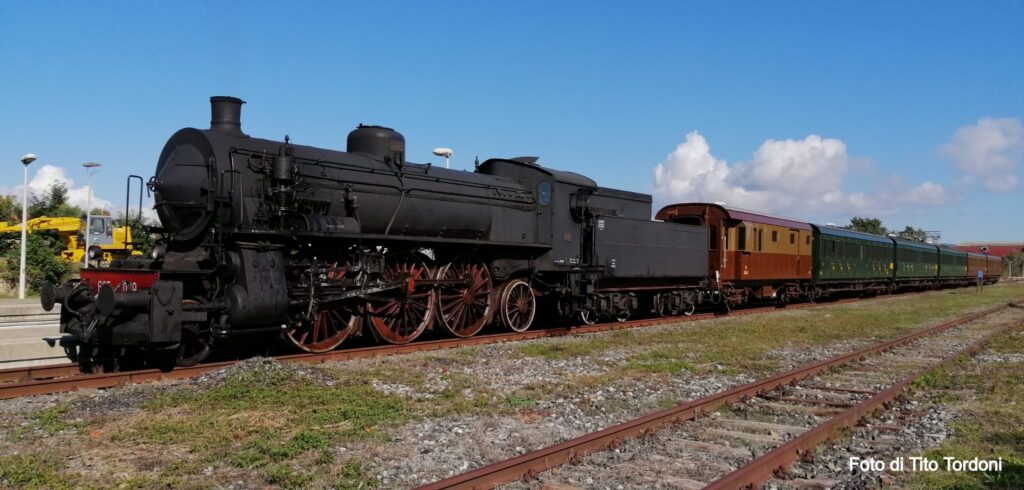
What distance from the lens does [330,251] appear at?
11.6m

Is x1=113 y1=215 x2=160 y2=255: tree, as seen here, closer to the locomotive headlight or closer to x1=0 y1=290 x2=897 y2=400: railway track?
the locomotive headlight

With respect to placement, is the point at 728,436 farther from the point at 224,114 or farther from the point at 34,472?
the point at 224,114

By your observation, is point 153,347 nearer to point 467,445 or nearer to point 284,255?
point 284,255

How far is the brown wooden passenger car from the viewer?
22781 millimetres

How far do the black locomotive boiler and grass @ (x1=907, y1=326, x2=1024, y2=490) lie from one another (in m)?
7.71

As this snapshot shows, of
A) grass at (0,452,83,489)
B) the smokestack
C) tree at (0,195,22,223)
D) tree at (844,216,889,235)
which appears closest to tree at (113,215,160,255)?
the smokestack

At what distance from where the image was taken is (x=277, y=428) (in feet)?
22.4

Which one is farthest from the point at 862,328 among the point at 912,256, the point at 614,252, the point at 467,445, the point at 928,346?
the point at 912,256

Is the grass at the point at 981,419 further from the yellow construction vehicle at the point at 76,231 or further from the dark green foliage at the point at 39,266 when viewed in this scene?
the dark green foliage at the point at 39,266

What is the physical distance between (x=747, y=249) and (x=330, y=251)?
15.6 meters

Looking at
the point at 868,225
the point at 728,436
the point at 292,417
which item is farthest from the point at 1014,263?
the point at 292,417

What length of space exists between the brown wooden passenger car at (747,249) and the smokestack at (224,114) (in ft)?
49.9

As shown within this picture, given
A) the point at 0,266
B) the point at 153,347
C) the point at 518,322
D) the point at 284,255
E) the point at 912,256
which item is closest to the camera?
the point at 153,347

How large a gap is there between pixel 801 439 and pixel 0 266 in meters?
38.3
